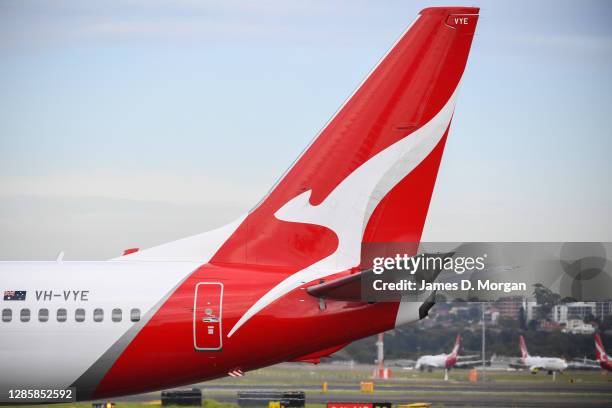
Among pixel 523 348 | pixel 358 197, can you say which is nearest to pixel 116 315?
pixel 358 197

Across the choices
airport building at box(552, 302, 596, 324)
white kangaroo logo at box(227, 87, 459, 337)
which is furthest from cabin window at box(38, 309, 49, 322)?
airport building at box(552, 302, 596, 324)

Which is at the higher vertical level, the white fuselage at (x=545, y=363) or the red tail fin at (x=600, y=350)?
the red tail fin at (x=600, y=350)

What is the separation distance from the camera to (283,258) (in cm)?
1800

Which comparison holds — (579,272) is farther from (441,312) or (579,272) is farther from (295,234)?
(441,312)

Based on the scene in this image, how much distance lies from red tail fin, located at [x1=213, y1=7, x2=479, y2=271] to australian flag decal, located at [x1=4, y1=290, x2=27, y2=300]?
4.27 meters

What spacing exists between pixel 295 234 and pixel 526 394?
28.4m

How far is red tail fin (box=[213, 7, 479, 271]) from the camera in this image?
17.8 m

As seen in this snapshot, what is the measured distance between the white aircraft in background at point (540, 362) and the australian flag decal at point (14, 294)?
4555 cm

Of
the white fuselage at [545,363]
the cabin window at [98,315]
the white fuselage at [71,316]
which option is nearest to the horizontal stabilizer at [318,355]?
the white fuselage at [71,316]

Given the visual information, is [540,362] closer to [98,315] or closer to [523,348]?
[523,348]

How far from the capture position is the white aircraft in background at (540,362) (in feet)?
196

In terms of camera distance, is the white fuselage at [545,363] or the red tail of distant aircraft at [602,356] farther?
the white fuselage at [545,363]

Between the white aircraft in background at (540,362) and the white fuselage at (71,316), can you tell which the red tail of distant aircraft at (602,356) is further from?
the white fuselage at (71,316)

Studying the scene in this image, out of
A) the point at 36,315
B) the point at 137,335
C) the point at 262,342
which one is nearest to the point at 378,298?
the point at 262,342
